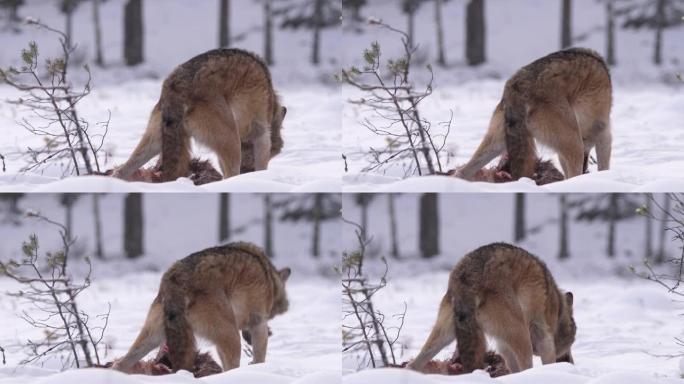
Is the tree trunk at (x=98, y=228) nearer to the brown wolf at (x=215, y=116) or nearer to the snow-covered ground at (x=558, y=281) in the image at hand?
the brown wolf at (x=215, y=116)

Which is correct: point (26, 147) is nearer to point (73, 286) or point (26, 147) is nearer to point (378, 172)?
point (73, 286)

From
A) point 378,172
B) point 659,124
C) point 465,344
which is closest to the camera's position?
point 465,344

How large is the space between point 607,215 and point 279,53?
2.46 meters

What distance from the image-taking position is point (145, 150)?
7.59 m

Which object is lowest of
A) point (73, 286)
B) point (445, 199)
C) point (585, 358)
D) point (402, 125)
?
point (585, 358)

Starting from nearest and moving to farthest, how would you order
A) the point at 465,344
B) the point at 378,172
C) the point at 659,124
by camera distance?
the point at 465,344
the point at 378,172
the point at 659,124

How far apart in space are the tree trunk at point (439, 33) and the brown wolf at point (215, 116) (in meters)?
1.24

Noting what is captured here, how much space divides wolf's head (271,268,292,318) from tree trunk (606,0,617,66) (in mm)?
2870

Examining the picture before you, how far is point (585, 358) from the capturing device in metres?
7.90

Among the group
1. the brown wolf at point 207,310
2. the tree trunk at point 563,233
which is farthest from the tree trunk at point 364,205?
the tree trunk at point 563,233

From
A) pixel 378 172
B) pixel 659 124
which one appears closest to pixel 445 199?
pixel 378 172

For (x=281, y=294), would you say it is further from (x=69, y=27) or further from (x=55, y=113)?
(x=69, y=27)

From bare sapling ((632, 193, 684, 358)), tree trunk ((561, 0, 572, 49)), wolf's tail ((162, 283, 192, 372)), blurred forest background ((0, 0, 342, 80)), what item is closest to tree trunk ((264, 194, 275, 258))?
wolf's tail ((162, 283, 192, 372))

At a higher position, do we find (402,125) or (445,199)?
(402,125)
